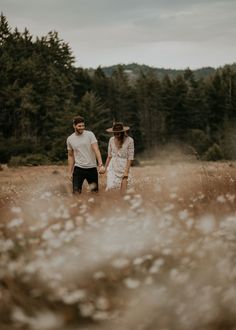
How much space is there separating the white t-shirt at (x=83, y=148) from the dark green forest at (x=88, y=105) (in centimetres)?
3944

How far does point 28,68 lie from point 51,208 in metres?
71.6

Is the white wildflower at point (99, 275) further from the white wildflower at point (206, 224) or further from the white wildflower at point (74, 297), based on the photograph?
the white wildflower at point (206, 224)

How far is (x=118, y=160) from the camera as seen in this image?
10.1 m

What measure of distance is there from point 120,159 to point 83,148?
0.79 metres

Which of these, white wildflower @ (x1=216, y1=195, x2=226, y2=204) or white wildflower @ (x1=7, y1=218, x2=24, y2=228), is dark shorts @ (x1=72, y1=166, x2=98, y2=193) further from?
white wildflower @ (x1=216, y1=195, x2=226, y2=204)

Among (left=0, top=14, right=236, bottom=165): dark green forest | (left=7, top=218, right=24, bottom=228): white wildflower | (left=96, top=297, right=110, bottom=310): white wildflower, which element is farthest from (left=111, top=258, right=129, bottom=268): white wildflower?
(left=0, top=14, right=236, bottom=165): dark green forest

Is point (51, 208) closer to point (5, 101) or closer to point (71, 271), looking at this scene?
point (71, 271)

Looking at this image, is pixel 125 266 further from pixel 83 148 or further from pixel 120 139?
pixel 83 148

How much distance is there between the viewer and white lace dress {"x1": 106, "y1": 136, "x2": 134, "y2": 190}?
10016mm

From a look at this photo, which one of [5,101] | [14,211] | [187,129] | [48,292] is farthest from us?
[187,129]

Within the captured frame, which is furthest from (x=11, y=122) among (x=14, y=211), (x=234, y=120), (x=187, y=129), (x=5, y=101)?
(x=14, y=211)

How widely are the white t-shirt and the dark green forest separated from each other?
3944 cm

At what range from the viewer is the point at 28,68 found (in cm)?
7400

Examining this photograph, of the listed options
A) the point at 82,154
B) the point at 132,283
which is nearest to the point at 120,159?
the point at 82,154
